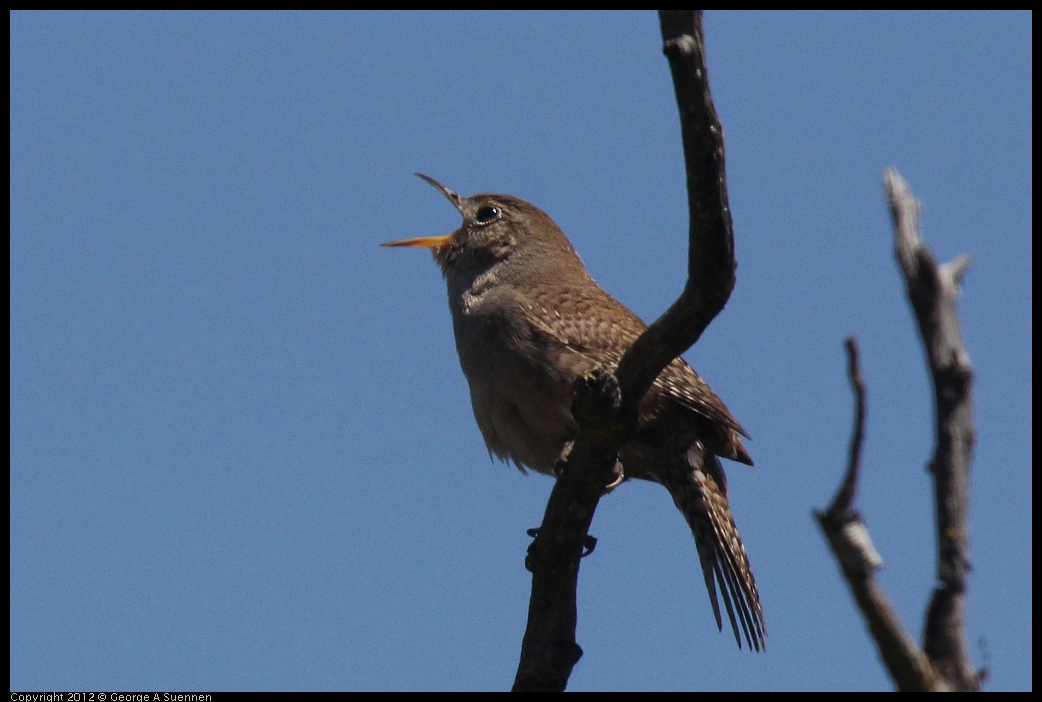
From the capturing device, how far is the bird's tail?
21.0 feet

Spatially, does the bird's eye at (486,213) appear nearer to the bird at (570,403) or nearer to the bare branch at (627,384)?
the bird at (570,403)

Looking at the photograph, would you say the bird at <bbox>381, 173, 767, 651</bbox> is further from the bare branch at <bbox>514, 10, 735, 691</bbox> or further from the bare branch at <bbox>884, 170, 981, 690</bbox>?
the bare branch at <bbox>884, 170, 981, 690</bbox>

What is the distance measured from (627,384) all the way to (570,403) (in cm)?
168

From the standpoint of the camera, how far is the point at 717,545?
6535 millimetres

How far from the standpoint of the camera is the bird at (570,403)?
257 inches

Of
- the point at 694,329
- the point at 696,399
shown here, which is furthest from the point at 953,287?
the point at 696,399

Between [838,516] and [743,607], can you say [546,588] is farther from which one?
[838,516]

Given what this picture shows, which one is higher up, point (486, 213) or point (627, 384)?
point (486, 213)

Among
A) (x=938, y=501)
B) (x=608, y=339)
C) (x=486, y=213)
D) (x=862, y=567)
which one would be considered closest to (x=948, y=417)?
(x=938, y=501)

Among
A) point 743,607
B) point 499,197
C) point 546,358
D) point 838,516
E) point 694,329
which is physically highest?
point 499,197

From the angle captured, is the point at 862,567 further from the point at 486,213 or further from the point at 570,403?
the point at 486,213
